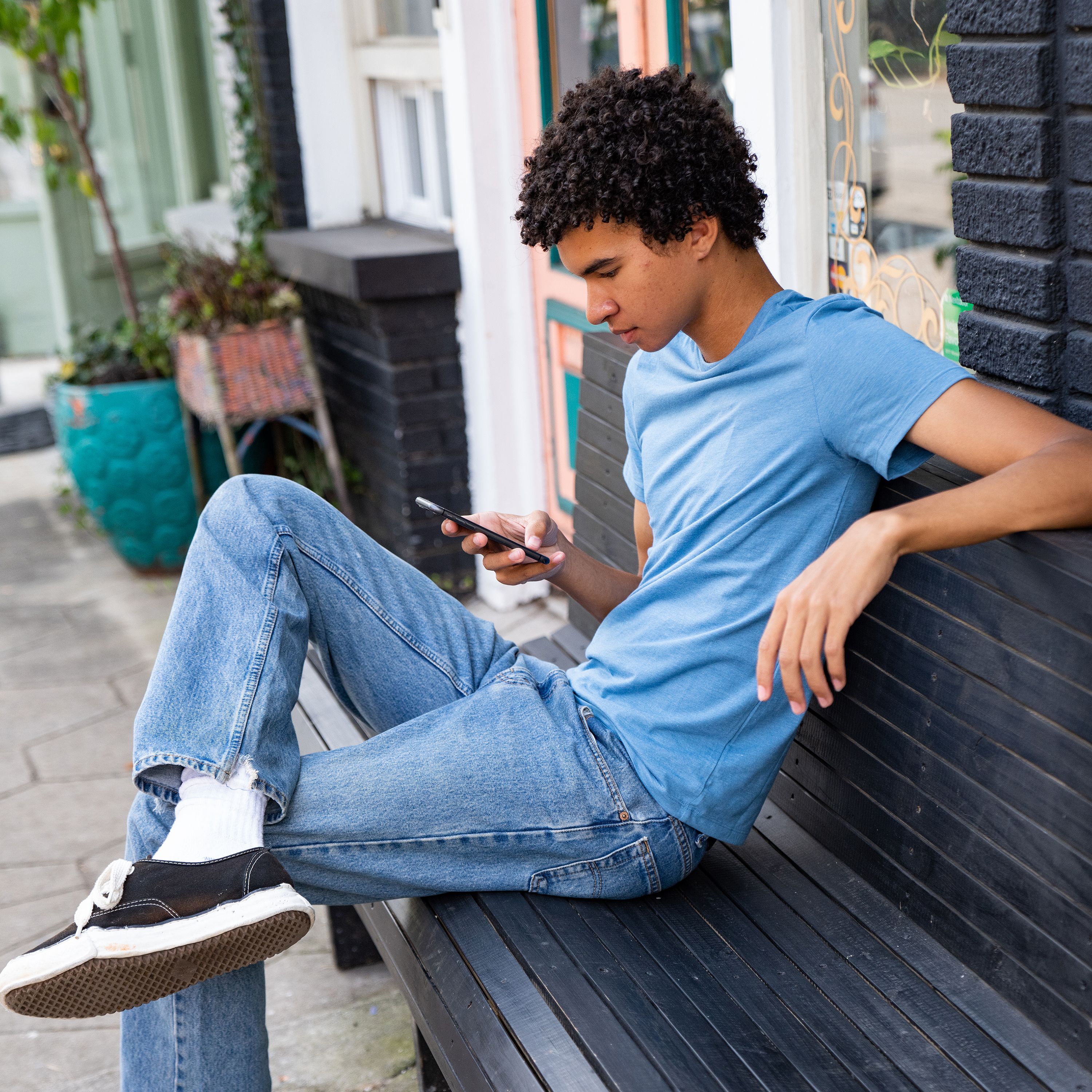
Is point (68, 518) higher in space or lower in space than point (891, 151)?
lower

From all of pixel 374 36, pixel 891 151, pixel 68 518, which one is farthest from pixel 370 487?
pixel 891 151

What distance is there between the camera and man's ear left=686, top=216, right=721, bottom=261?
1.73 meters

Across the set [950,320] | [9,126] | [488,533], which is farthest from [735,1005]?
[9,126]

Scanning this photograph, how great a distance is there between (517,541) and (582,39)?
83.0 inches

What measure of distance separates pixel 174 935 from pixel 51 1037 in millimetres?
1277

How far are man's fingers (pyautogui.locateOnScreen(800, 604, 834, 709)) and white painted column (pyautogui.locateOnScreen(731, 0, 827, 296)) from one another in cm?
150

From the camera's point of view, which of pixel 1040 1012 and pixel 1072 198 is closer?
pixel 1040 1012

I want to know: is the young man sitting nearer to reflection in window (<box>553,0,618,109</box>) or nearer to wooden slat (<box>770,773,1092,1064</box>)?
wooden slat (<box>770,773,1092,1064</box>)

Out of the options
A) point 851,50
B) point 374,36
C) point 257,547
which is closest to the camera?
point 257,547

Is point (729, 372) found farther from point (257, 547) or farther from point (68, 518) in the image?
point (68, 518)

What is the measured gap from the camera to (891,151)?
260 centimetres

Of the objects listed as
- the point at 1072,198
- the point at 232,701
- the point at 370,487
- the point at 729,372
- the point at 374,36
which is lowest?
the point at 370,487

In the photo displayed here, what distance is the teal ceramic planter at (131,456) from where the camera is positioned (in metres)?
4.90

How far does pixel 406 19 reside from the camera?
14.6ft
